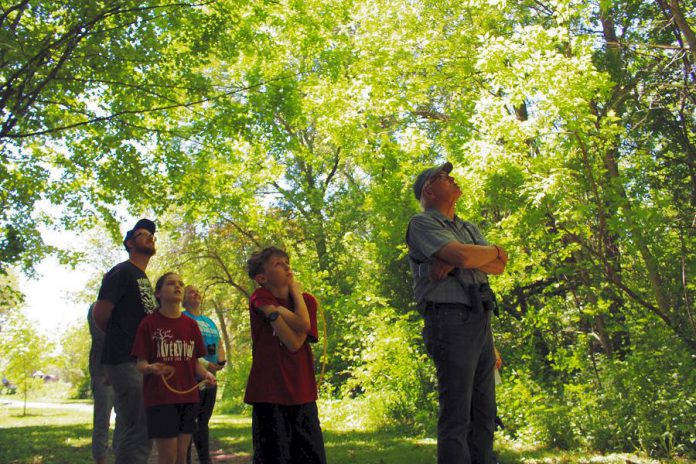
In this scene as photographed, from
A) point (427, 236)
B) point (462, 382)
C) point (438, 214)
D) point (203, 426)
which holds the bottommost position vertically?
point (203, 426)

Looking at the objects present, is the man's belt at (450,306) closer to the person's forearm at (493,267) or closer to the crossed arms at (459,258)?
the crossed arms at (459,258)

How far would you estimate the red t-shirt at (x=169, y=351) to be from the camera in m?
4.78

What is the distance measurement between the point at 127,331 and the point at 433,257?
2576 millimetres

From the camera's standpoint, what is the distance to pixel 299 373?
3.79 m

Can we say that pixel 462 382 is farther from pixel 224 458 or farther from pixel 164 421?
pixel 224 458

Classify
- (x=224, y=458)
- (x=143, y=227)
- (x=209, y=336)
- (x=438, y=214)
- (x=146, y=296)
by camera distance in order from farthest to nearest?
(x=224, y=458), (x=209, y=336), (x=143, y=227), (x=146, y=296), (x=438, y=214)

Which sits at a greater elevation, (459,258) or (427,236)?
(427,236)

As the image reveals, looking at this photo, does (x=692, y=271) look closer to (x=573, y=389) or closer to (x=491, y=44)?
(x=573, y=389)

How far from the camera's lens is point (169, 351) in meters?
4.96

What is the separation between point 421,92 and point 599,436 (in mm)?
9477

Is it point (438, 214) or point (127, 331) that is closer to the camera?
point (438, 214)

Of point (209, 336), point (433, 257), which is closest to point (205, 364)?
point (209, 336)

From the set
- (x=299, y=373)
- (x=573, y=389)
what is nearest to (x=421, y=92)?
(x=573, y=389)

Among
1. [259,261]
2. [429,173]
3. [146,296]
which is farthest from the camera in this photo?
[146,296]
